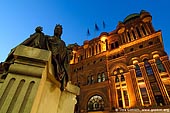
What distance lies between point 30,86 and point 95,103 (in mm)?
18266

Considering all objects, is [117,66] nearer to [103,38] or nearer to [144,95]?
[144,95]

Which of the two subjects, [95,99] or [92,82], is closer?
[95,99]

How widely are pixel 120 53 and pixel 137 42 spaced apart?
3180mm

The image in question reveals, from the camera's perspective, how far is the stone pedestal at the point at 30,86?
1710 millimetres

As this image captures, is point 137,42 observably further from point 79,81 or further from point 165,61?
point 79,81

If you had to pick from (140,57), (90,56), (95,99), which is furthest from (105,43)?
(95,99)

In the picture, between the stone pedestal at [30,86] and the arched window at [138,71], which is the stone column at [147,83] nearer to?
the arched window at [138,71]

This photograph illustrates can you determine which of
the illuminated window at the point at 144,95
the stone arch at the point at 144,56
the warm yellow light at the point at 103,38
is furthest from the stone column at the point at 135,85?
the warm yellow light at the point at 103,38

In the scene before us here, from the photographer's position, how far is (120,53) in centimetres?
2183

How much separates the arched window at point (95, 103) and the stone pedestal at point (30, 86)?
1694 centimetres

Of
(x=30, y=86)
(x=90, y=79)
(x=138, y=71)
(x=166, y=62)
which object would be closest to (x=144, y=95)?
(x=138, y=71)

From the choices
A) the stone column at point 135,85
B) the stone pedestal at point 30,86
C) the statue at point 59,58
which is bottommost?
the stone pedestal at point 30,86

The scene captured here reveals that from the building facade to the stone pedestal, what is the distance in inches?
606

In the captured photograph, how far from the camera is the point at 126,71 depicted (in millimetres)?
19125
